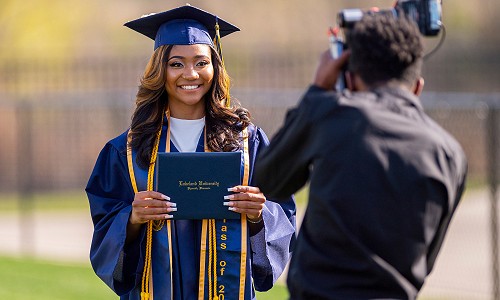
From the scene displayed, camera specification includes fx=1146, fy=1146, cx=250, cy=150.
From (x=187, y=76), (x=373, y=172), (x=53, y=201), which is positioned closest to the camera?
(x=373, y=172)

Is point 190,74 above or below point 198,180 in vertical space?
above

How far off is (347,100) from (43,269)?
9774mm

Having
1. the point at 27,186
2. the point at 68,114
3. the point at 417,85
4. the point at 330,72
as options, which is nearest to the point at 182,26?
the point at 330,72

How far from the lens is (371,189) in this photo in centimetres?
380

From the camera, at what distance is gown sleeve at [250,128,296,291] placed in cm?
541

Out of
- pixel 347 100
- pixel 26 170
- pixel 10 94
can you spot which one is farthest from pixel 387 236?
pixel 10 94

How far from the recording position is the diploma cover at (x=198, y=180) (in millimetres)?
5164

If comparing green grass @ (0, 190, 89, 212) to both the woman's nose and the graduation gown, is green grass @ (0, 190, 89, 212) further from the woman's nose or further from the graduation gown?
the woman's nose

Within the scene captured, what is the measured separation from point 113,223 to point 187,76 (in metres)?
0.77

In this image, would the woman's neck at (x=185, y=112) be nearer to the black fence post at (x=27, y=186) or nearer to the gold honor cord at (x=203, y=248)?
the gold honor cord at (x=203, y=248)

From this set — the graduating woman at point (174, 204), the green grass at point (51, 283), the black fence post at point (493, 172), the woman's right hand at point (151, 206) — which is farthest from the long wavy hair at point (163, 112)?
the green grass at point (51, 283)

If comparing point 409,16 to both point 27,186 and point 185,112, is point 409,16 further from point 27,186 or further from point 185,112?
point 27,186

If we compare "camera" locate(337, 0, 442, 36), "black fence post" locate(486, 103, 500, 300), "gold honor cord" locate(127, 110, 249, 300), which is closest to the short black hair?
"camera" locate(337, 0, 442, 36)

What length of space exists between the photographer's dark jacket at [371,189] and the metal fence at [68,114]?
10095 millimetres
